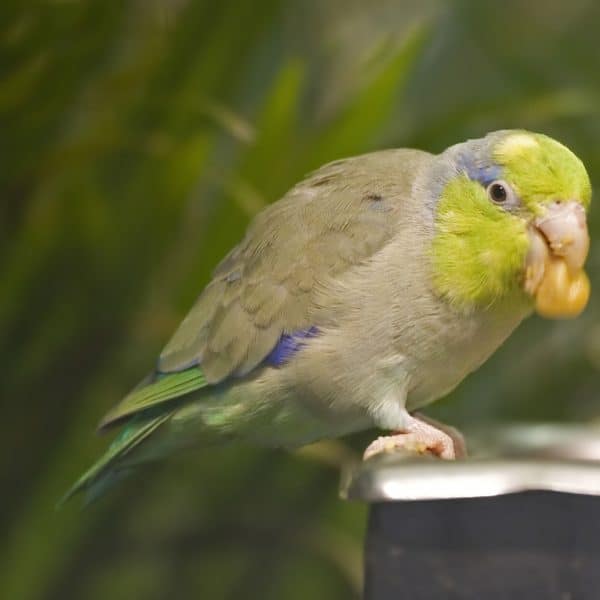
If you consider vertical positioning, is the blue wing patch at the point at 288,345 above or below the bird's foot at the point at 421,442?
above

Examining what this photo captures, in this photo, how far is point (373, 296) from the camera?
0.88m

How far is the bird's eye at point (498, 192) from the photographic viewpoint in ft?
2.72

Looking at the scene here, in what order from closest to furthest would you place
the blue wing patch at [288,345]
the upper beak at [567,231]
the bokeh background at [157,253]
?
the upper beak at [567,231]
the blue wing patch at [288,345]
the bokeh background at [157,253]

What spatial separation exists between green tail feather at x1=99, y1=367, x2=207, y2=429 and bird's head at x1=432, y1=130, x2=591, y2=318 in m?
0.25

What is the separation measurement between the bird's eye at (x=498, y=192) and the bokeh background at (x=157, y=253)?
0.46 meters

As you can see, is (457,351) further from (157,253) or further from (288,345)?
(157,253)

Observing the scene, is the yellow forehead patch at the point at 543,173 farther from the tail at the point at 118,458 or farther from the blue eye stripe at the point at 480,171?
the tail at the point at 118,458

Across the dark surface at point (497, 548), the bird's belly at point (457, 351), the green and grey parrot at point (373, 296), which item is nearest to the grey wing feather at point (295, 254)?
the green and grey parrot at point (373, 296)

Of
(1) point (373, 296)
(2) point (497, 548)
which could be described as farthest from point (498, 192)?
(2) point (497, 548)

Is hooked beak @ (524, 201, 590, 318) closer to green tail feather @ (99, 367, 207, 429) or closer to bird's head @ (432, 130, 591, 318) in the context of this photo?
bird's head @ (432, 130, 591, 318)

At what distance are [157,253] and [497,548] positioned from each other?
0.79 m

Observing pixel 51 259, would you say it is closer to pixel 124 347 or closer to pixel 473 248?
pixel 124 347

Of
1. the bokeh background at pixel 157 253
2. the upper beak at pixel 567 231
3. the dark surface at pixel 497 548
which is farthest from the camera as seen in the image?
the bokeh background at pixel 157 253

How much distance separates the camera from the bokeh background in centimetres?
124
